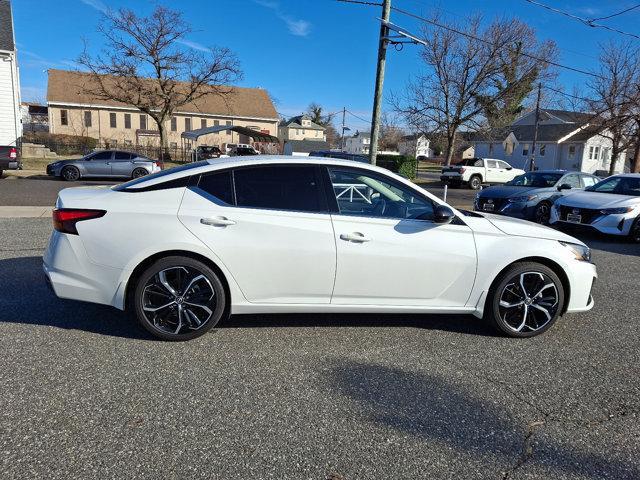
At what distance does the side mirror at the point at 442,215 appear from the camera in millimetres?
4004

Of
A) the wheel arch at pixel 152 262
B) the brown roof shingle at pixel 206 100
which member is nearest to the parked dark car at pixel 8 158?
the wheel arch at pixel 152 262

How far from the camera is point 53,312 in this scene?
175 inches

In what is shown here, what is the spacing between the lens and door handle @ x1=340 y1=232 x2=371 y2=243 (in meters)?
3.90

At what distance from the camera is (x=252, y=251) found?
3.81 m

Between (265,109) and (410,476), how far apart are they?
2186 inches

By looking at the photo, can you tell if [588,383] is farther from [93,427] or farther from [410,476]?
[93,427]

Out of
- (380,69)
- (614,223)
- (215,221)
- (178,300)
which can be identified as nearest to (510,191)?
(614,223)

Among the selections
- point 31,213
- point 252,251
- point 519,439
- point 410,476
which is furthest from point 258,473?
point 31,213

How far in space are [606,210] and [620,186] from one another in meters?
1.58

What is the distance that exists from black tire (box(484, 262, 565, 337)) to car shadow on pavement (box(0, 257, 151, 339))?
3.05 meters

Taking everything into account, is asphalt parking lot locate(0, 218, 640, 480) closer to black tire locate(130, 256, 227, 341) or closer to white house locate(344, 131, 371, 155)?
black tire locate(130, 256, 227, 341)

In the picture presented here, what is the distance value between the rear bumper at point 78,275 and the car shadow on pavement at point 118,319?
0.42 metres

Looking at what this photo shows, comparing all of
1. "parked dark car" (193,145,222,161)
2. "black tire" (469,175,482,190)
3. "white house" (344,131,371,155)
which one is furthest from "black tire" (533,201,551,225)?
"white house" (344,131,371,155)

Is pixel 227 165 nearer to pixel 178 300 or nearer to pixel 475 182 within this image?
pixel 178 300
